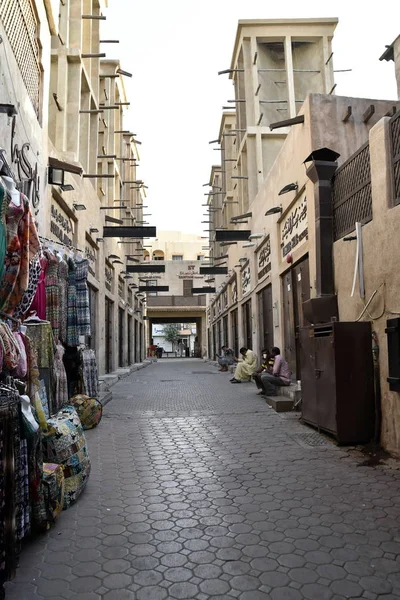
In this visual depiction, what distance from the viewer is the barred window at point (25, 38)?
536 centimetres

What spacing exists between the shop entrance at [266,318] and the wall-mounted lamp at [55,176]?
6.00 meters

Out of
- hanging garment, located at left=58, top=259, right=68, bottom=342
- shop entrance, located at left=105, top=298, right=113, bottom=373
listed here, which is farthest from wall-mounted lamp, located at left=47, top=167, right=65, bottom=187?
shop entrance, located at left=105, top=298, right=113, bottom=373

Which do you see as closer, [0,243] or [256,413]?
[0,243]

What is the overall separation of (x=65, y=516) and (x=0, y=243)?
6.71 ft

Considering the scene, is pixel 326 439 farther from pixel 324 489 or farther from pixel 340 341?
pixel 324 489

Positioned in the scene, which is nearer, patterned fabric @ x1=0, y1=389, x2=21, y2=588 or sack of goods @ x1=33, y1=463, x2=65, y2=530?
patterned fabric @ x1=0, y1=389, x2=21, y2=588

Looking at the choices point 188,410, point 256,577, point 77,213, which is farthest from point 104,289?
point 256,577

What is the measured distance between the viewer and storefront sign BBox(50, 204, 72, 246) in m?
8.27

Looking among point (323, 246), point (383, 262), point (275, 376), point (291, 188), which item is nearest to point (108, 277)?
point (275, 376)

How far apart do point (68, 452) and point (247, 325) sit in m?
12.7

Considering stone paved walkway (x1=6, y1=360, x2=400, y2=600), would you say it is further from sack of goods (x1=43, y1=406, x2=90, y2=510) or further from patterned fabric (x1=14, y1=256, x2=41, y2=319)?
patterned fabric (x1=14, y1=256, x2=41, y2=319)

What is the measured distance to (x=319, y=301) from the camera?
6270 mm

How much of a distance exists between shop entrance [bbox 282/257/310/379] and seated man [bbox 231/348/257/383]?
2320 mm

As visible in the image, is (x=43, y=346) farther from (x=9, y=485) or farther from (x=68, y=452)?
(x=9, y=485)
